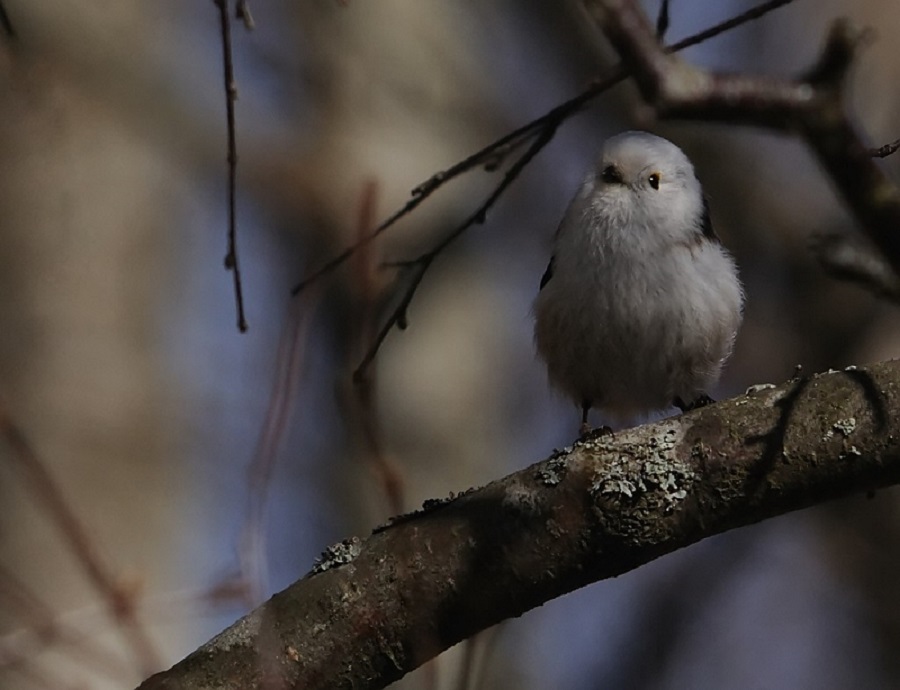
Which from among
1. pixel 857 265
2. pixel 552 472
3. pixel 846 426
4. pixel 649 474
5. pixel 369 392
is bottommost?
pixel 857 265

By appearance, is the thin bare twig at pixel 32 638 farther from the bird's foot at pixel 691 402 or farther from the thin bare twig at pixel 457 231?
the bird's foot at pixel 691 402

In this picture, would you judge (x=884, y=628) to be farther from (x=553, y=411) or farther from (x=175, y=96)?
(x=175, y=96)

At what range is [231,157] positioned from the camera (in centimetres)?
216

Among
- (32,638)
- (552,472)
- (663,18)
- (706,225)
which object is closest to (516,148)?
(663,18)

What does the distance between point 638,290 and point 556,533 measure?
1132 millimetres

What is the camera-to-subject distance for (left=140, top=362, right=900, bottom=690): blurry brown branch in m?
1.88

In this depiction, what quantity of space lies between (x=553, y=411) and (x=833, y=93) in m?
4.76

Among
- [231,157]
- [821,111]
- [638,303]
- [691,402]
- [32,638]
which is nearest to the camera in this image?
[821,111]

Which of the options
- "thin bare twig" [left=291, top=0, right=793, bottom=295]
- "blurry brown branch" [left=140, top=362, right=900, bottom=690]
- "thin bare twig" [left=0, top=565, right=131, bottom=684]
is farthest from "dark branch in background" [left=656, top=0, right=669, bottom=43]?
"thin bare twig" [left=0, top=565, right=131, bottom=684]

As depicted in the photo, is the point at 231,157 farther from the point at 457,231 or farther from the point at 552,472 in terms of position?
the point at 552,472

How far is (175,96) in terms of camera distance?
519 cm

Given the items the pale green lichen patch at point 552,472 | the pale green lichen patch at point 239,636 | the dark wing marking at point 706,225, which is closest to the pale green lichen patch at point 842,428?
the pale green lichen patch at point 552,472

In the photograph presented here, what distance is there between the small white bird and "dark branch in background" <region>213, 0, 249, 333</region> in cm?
100

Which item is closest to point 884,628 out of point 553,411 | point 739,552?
point 739,552
